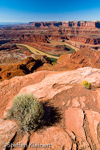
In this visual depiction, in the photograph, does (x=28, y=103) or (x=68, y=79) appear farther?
(x=68, y=79)

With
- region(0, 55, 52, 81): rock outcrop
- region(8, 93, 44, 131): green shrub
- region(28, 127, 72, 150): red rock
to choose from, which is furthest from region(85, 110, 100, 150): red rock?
region(0, 55, 52, 81): rock outcrop

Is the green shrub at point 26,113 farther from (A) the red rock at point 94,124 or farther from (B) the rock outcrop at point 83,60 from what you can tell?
(B) the rock outcrop at point 83,60

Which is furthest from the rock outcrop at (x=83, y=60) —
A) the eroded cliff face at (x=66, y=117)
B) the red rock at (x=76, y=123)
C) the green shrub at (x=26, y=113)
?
the green shrub at (x=26, y=113)

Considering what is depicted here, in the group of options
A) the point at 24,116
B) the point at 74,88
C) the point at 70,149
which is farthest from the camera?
the point at 74,88

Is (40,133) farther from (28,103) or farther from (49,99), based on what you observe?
(49,99)

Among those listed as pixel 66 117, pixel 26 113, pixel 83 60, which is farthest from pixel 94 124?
pixel 83 60

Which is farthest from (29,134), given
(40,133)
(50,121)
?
(50,121)

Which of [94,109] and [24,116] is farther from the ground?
[24,116]
